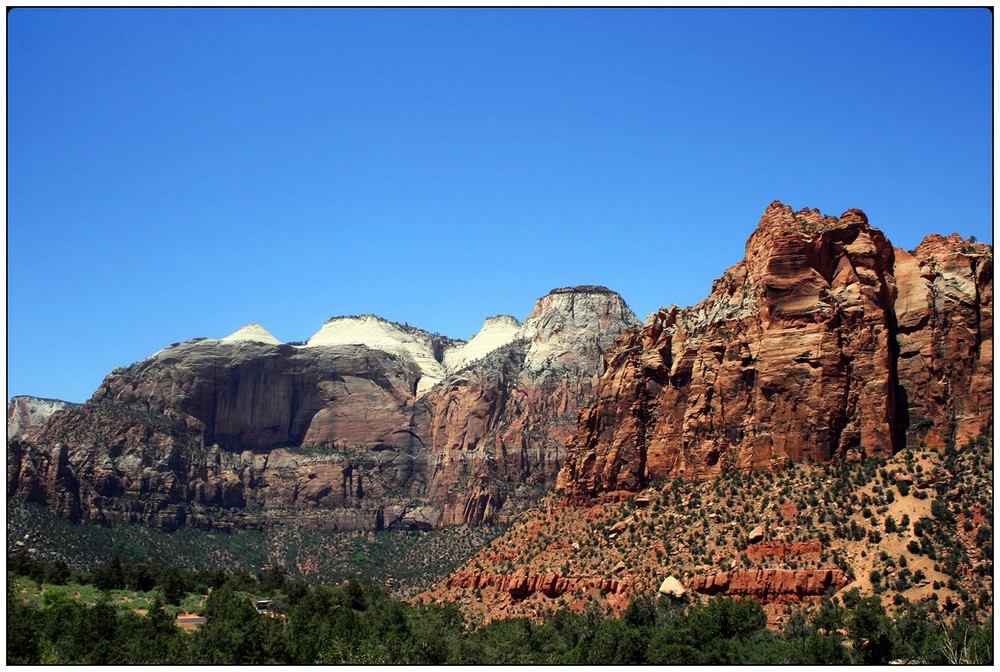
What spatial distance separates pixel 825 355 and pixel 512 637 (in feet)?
128

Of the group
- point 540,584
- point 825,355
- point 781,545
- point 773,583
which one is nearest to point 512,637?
point 540,584

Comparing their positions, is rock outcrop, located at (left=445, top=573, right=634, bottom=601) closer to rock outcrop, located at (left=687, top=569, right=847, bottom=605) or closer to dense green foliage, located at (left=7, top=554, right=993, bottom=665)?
dense green foliage, located at (left=7, top=554, right=993, bottom=665)

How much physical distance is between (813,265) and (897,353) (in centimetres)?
1075

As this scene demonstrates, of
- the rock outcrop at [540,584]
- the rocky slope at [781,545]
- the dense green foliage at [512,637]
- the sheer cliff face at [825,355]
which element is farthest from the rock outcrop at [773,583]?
the sheer cliff face at [825,355]

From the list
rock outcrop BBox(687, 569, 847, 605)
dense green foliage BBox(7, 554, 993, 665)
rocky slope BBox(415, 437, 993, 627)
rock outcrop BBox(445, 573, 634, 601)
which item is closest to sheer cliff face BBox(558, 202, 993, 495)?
rocky slope BBox(415, 437, 993, 627)

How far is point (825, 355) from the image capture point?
131375 mm

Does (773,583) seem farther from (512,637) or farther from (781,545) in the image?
(512,637)

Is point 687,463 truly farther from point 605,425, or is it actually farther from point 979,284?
point 979,284

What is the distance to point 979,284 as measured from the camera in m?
132

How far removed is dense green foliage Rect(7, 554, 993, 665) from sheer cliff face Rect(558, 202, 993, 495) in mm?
21546

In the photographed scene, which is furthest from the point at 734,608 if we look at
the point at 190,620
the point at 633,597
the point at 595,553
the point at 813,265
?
the point at 190,620

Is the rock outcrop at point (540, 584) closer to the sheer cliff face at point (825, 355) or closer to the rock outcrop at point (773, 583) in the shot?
the rock outcrop at point (773, 583)

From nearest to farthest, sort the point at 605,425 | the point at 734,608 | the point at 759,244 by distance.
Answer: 1. the point at 734,608
2. the point at 759,244
3. the point at 605,425

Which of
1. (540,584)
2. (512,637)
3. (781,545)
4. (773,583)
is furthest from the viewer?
(540,584)
